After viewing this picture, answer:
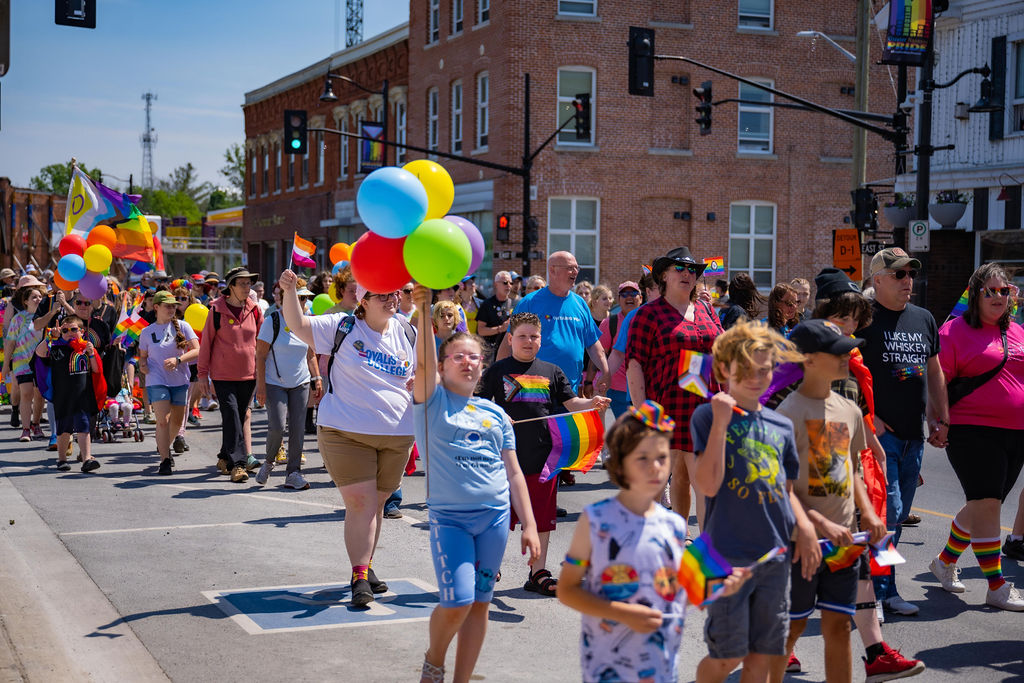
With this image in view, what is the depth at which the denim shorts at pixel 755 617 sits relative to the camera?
4.11 meters

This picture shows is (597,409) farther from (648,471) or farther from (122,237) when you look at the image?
(122,237)

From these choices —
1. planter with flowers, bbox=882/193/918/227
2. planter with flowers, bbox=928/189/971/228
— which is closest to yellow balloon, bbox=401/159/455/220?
planter with flowers, bbox=882/193/918/227

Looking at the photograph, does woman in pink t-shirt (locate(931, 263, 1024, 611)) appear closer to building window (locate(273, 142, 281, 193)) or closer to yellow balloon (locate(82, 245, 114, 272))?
yellow balloon (locate(82, 245, 114, 272))

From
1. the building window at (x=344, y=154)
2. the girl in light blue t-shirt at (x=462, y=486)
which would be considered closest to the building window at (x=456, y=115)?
the building window at (x=344, y=154)

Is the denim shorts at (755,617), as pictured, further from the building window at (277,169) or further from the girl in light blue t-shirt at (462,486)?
the building window at (277,169)

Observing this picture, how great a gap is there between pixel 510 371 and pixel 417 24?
110 feet

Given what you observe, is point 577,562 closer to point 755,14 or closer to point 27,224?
point 27,224

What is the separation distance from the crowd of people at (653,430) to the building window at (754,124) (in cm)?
2352

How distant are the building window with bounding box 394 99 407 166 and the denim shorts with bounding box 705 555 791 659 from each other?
37506mm

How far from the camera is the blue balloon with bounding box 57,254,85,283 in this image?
13.2 m

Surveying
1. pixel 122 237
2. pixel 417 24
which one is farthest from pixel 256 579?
pixel 417 24

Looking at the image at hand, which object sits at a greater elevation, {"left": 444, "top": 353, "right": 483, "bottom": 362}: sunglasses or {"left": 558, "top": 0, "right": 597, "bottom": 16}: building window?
{"left": 558, "top": 0, "right": 597, "bottom": 16}: building window

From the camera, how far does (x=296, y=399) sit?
11.0 meters

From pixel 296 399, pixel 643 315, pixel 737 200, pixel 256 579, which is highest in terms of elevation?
pixel 737 200
